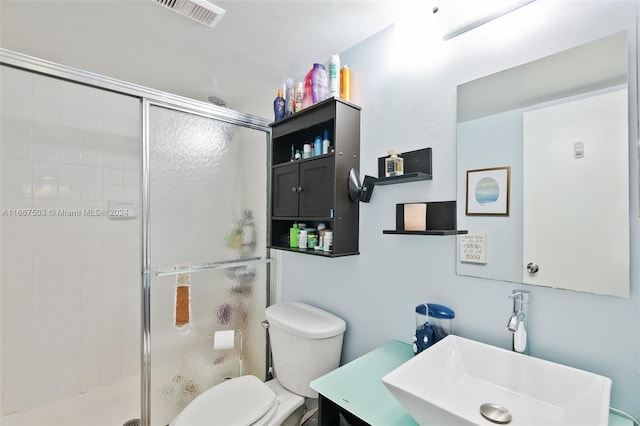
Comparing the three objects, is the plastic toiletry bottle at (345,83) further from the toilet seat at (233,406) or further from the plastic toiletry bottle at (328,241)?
the toilet seat at (233,406)

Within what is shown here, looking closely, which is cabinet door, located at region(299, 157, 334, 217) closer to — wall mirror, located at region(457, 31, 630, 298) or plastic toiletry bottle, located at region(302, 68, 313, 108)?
plastic toiletry bottle, located at region(302, 68, 313, 108)

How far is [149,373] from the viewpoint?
4.87 ft

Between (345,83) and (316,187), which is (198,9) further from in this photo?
(316,187)

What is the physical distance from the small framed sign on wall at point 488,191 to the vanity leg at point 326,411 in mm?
848

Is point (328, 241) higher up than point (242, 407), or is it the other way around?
point (328, 241)

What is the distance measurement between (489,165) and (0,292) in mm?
2634

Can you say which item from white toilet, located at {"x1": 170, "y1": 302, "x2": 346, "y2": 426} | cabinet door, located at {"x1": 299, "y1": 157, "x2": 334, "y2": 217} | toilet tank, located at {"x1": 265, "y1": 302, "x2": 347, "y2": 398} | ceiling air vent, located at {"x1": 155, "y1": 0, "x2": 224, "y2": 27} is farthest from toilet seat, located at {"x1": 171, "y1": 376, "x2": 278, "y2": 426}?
ceiling air vent, located at {"x1": 155, "y1": 0, "x2": 224, "y2": 27}

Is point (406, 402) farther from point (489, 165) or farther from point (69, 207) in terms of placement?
point (69, 207)

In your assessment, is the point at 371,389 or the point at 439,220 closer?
the point at 371,389

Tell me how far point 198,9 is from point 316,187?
3.05 ft

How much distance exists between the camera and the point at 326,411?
3.44ft

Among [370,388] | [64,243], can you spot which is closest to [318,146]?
[370,388]

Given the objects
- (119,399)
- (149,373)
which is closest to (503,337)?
(149,373)

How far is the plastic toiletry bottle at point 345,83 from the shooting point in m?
1.49
